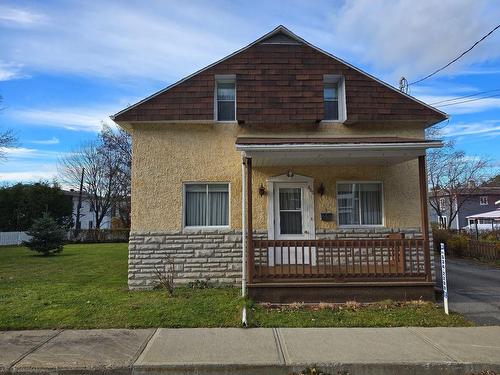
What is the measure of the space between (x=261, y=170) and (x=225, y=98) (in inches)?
85.4

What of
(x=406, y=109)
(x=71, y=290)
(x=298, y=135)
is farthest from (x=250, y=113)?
(x=71, y=290)

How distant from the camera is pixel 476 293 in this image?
10.3 metres

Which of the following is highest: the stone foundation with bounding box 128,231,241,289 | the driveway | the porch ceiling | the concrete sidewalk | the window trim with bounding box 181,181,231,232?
the porch ceiling

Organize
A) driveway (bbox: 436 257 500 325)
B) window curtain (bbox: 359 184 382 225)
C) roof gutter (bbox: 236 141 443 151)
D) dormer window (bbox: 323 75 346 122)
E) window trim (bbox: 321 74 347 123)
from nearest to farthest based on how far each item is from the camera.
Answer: driveway (bbox: 436 257 500 325) → roof gutter (bbox: 236 141 443 151) → window curtain (bbox: 359 184 382 225) → window trim (bbox: 321 74 347 123) → dormer window (bbox: 323 75 346 122)

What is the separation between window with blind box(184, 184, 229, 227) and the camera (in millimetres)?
10766

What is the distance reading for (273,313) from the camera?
8000 millimetres

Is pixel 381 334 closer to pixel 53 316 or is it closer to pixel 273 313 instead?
pixel 273 313

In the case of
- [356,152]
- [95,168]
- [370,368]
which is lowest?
[370,368]

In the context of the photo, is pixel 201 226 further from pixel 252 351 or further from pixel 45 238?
pixel 45 238

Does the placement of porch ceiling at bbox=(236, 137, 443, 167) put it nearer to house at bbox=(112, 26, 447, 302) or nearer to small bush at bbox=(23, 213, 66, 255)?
house at bbox=(112, 26, 447, 302)

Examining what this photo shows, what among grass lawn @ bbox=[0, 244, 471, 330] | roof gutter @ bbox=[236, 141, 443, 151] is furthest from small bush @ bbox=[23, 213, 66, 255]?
roof gutter @ bbox=[236, 141, 443, 151]

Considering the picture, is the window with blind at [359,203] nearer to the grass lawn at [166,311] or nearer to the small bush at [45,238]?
the grass lawn at [166,311]

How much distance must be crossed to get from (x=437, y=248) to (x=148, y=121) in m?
19.2

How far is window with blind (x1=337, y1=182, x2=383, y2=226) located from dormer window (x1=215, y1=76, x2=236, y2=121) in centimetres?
340
